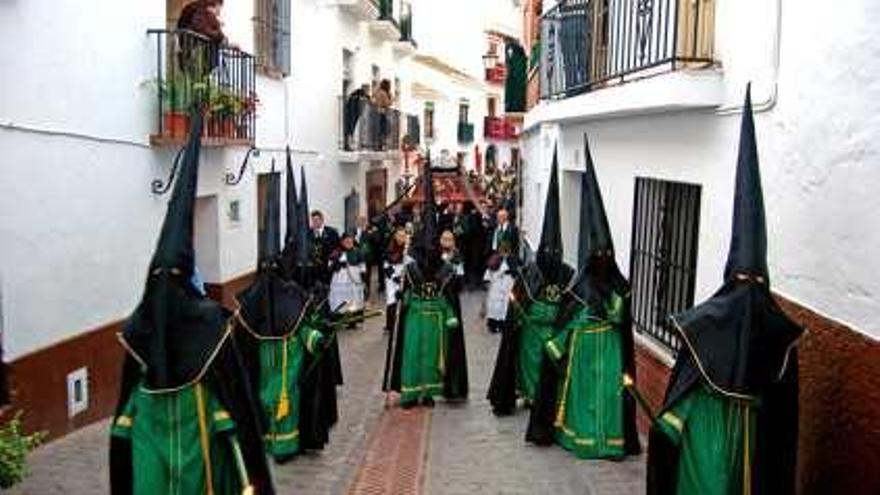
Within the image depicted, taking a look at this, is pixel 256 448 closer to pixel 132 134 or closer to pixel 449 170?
pixel 132 134

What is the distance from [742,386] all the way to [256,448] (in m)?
2.63

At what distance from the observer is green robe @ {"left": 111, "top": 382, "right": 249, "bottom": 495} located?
549 centimetres

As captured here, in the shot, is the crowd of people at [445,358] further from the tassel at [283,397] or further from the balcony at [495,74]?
the balcony at [495,74]

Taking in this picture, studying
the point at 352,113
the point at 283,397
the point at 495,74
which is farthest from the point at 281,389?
the point at 495,74

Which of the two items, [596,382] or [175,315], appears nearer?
[175,315]

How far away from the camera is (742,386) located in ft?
17.2

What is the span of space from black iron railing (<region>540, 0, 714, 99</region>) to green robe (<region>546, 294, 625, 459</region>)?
6.83 feet

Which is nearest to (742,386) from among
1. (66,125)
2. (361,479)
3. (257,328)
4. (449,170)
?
(361,479)

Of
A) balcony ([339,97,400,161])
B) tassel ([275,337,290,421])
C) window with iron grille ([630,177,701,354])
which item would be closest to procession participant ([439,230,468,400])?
window with iron grille ([630,177,701,354])

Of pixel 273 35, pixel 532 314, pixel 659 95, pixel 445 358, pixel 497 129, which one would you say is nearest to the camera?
pixel 659 95

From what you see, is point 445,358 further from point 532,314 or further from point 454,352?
point 532,314

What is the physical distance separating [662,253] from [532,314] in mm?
1505

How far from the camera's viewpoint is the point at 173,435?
552cm

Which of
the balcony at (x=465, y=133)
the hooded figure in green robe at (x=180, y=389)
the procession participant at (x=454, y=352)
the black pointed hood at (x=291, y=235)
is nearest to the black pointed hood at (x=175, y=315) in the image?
the hooded figure in green robe at (x=180, y=389)
